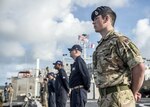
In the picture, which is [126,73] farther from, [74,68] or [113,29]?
[74,68]

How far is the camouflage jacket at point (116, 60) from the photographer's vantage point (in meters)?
3.96

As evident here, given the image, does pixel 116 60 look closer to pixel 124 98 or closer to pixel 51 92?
pixel 124 98

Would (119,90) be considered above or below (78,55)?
below

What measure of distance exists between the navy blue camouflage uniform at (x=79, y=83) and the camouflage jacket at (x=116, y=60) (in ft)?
10.6

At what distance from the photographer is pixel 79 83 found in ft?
24.4

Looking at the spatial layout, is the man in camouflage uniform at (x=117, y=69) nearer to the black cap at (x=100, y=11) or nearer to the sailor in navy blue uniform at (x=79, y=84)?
the black cap at (x=100, y=11)

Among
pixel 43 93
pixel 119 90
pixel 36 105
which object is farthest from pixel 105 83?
pixel 43 93

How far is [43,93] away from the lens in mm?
16328

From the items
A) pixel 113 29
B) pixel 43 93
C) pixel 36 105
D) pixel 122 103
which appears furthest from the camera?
pixel 43 93

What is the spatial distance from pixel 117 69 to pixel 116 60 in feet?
0.32

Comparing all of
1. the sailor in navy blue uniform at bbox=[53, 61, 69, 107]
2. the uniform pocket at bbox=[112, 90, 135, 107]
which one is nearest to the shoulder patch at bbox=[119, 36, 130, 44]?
the uniform pocket at bbox=[112, 90, 135, 107]

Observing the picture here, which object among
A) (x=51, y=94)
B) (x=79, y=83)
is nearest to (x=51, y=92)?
(x=51, y=94)

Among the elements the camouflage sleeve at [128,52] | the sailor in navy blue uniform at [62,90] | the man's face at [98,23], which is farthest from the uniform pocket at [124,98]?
the sailor in navy blue uniform at [62,90]

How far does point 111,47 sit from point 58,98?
20.4ft
